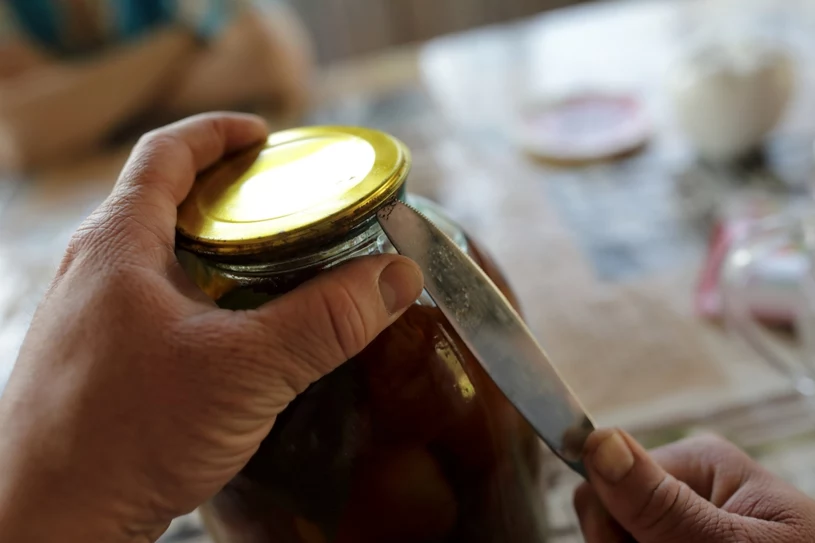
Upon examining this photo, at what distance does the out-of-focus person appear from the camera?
1.00 metres

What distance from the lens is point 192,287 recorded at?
0.87 feet

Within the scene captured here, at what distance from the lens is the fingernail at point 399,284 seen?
256mm

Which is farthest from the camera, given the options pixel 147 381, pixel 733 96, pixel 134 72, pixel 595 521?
pixel 134 72

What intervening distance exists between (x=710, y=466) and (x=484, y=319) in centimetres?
16

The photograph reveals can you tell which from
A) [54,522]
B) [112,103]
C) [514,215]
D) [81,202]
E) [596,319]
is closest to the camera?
[54,522]

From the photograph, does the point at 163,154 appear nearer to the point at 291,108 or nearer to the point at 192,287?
the point at 192,287

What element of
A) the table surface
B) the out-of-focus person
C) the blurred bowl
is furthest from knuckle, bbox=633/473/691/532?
the out-of-focus person

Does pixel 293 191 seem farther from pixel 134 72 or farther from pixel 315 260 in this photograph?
pixel 134 72

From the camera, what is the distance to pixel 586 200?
0.73 meters

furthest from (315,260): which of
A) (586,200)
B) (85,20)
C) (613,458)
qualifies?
(85,20)

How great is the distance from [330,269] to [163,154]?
3.9 inches

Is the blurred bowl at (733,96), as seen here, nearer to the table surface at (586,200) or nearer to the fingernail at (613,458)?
the table surface at (586,200)

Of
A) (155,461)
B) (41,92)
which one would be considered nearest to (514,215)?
(155,461)

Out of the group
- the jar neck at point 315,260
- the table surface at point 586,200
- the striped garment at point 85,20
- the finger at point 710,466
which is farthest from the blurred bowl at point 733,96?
the striped garment at point 85,20
